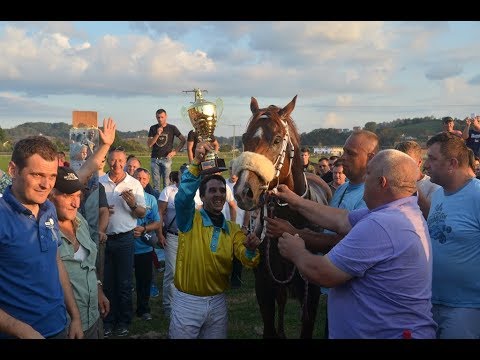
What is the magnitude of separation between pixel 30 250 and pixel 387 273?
1952 mm

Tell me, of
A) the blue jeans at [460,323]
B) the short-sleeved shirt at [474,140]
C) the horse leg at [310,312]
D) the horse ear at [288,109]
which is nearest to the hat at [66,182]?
the horse ear at [288,109]

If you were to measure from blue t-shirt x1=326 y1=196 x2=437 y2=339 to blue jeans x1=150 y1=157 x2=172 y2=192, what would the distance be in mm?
10197

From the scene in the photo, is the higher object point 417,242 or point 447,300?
point 417,242

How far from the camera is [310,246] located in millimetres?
3621

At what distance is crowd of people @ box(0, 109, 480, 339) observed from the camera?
2.57 metres

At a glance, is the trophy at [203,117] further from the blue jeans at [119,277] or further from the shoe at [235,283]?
the shoe at [235,283]

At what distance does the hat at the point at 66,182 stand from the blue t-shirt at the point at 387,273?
193cm

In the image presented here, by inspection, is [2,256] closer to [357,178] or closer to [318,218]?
[318,218]

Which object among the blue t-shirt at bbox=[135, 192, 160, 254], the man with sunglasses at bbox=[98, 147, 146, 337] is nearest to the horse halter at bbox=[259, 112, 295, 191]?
the man with sunglasses at bbox=[98, 147, 146, 337]

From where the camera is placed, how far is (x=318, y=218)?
12.0 feet

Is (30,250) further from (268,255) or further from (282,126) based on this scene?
(282,126)

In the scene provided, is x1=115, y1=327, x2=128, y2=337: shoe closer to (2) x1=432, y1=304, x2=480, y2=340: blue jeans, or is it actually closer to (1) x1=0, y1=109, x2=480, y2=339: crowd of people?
(1) x1=0, y1=109, x2=480, y2=339: crowd of people
